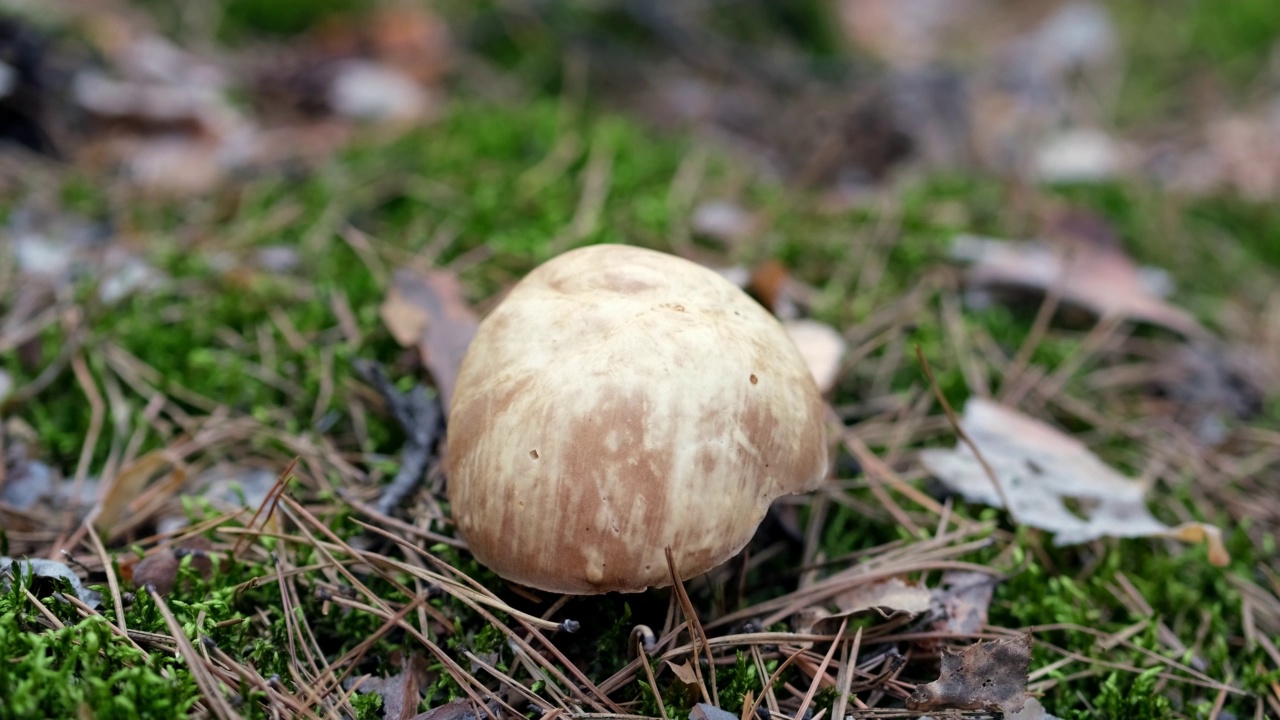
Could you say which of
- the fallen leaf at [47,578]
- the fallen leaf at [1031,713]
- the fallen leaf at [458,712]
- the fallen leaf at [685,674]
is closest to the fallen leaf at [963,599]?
the fallen leaf at [1031,713]

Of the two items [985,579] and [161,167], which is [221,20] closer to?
[161,167]

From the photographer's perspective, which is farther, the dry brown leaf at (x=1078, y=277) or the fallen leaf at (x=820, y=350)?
the dry brown leaf at (x=1078, y=277)

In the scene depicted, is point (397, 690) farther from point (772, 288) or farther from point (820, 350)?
point (772, 288)

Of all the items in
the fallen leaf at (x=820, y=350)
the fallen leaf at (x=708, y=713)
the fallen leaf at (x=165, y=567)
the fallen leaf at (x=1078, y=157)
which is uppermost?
the fallen leaf at (x=1078, y=157)

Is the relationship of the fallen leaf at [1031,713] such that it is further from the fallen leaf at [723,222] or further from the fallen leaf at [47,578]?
the fallen leaf at [723,222]

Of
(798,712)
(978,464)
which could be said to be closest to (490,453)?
(798,712)

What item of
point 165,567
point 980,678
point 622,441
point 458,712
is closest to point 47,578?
point 165,567
